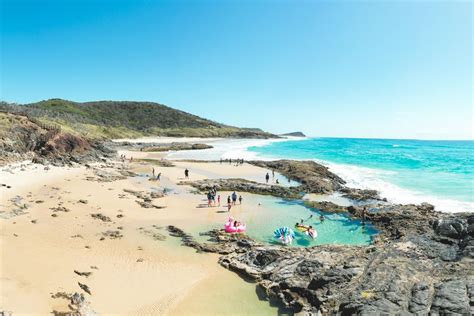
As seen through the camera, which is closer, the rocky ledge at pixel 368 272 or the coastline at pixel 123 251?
the rocky ledge at pixel 368 272

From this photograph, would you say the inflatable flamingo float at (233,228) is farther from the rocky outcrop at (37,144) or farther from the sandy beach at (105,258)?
the rocky outcrop at (37,144)

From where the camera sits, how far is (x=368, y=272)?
38.0 ft

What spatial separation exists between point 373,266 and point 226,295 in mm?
5810

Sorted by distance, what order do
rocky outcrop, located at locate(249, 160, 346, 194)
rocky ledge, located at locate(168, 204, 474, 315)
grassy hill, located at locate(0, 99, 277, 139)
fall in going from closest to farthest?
rocky ledge, located at locate(168, 204, 474, 315) → rocky outcrop, located at locate(249, 160, 346, 194) → grassy hill, located at locate(0, 99, 277, 139)

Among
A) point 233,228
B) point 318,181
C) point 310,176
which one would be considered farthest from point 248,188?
point 233,228

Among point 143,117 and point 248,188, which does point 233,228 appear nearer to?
point 248,188

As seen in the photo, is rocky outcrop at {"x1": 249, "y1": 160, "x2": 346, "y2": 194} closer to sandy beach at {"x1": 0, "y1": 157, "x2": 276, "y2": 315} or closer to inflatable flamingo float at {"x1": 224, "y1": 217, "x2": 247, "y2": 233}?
sandy beach at {"x1": 0, "y1": 157, "x2": 276, "y2": 315}

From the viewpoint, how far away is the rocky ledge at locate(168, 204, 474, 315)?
9.55 meters

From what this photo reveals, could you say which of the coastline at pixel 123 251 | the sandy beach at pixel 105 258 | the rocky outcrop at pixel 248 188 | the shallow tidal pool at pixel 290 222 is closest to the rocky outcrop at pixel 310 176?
the rocky outcrop at pixel 248 188

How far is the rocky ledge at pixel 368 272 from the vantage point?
9555mm

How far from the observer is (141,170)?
41281mm

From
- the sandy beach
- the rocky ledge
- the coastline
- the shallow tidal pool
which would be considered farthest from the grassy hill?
the rocky ledge

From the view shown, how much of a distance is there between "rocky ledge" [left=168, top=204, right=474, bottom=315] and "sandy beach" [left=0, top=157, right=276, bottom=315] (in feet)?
3.27

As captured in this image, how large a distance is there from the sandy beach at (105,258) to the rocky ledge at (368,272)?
100 centimetres
